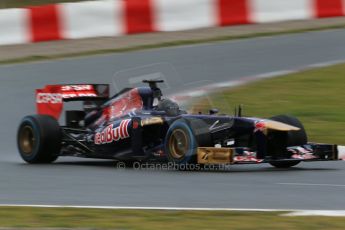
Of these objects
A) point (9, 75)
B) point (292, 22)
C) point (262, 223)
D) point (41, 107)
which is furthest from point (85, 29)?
point (262, 223)

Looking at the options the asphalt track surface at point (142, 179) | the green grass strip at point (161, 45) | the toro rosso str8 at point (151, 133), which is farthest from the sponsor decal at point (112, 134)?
the green grass strip at point (161, 45)

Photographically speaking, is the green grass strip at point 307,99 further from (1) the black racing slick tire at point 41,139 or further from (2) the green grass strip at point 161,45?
(2) the green grass strip at point 161,45

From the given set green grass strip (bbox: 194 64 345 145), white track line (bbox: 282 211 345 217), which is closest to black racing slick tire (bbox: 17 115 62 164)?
green grass strip (bbox: 194 64 345 145)

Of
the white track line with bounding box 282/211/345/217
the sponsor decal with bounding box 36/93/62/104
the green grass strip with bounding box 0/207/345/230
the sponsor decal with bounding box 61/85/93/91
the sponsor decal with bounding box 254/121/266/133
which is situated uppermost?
the sponsor decal with bounding box 61/85/93/91

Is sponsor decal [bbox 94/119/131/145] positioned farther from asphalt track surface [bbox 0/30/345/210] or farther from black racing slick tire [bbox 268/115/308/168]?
black racing slick tire [bbox 268/115/308/168]

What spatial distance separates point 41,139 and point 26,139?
414 millimetres

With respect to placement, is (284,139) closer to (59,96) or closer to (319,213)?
(319,213)

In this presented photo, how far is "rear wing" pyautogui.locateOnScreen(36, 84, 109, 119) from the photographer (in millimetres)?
10984

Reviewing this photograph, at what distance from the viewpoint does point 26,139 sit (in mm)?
10531

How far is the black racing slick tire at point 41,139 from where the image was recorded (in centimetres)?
1020

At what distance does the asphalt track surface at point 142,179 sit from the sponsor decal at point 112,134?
284 millimetres

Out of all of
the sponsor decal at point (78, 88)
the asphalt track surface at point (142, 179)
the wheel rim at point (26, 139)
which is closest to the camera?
the asphalt track surface at point (142, 179)

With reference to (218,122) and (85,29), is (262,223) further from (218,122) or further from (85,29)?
(85,29)

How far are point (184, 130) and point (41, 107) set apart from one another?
101 inches
